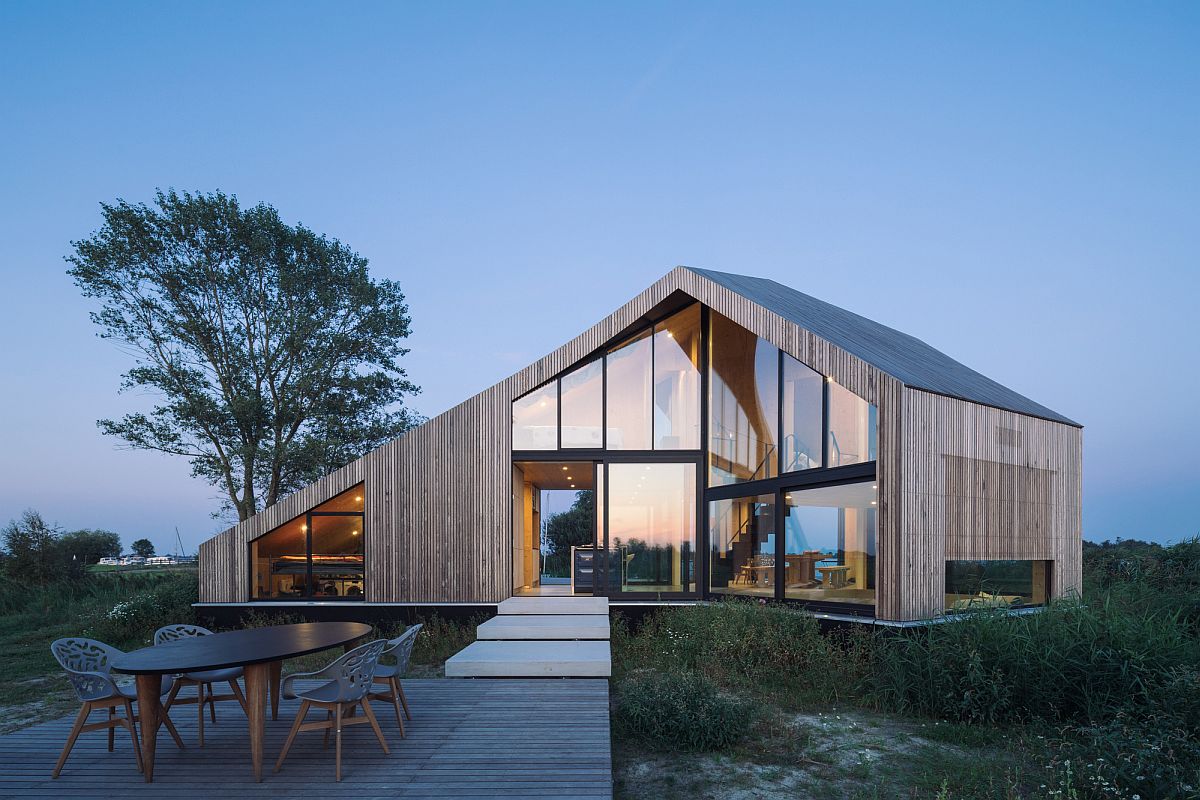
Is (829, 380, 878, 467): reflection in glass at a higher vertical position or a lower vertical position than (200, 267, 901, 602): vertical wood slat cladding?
higher

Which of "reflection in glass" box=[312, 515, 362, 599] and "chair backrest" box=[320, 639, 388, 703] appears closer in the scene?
"chair backrest" box=[320, 639, 388, 703]

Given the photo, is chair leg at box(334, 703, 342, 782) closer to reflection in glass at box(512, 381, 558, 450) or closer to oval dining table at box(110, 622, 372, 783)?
oval dining table at box(110, 622, 372, 783)

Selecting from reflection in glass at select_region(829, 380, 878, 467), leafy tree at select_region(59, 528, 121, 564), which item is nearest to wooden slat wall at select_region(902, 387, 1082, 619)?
reflection in glass at select_region(829, 380, 878, 467)

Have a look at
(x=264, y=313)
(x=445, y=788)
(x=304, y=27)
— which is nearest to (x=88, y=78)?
(x=304, y=27)

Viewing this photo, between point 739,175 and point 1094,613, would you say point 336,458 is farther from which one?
point 1094,613

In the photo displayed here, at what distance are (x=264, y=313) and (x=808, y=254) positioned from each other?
19616mm

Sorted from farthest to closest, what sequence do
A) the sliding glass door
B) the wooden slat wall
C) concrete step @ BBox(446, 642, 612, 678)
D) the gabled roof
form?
the sliding glass door, the gabled roof, the wooden slat wall, concrete step @ BBox(446, 642, 612, 678)

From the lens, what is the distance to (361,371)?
17.6 meters

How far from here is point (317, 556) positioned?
10852mm

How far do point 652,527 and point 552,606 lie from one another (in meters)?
2.06

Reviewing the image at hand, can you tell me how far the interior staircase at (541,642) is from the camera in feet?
24.6

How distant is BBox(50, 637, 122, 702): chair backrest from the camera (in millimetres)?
4660

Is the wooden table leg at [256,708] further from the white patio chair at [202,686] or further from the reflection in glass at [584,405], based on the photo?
the reflection in glass at [584,405]

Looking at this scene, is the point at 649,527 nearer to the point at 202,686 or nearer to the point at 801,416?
the point at 801,416
